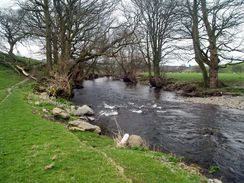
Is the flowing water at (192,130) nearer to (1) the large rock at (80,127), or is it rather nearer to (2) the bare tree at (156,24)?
(1) the large rock at (80,127)

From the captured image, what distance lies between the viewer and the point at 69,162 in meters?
7.65

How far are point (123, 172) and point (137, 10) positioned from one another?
3849 centimetres

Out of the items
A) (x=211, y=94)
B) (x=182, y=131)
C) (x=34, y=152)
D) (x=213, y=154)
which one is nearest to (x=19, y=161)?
(x=34, y=152)

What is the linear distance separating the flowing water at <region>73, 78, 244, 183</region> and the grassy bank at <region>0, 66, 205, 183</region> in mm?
1701

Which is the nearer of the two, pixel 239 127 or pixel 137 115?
pixel 239 127

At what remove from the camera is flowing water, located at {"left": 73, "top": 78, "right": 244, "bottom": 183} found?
10570 mm

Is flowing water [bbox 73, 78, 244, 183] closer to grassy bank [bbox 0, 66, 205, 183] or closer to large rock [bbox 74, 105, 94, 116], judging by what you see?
large rock [bbox 74, 105, 94, 116]

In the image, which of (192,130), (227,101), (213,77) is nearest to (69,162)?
(192,130)

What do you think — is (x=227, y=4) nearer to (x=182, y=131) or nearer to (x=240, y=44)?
(x=240, y=44)

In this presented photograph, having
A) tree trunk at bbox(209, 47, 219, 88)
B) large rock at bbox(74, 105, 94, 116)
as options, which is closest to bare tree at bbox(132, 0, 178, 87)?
tree trunk at bbox(209, 47, 219, 88)

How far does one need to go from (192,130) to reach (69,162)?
8685 mm

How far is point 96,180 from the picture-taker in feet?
21.9

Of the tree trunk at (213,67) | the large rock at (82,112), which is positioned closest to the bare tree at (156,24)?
the tree trunk at (213,67)

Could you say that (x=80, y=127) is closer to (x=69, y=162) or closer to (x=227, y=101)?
(x=69, y=162)
